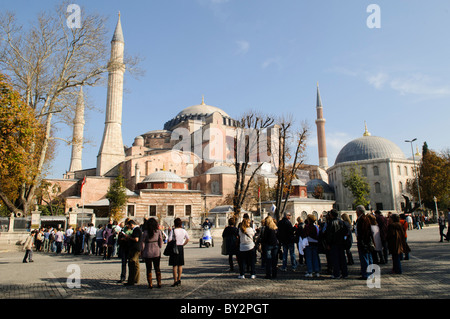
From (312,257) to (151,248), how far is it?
12.2 feet

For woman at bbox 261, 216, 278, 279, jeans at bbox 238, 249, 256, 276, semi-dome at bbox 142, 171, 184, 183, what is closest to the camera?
woman at bbox 261, 216, 278, 279

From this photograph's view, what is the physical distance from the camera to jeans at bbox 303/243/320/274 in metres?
7.48

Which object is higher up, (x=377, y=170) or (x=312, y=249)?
(x=377, y=170)

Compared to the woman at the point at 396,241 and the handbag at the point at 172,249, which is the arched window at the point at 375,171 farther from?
the handbag at the point at 172,249

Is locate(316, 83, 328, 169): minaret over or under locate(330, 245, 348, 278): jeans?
over

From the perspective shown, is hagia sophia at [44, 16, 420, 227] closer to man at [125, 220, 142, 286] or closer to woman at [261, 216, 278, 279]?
woman at [261, 216, 278, 279]

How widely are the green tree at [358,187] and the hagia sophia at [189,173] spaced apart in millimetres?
2724

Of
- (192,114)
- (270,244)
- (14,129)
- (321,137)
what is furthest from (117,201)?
(321,137)

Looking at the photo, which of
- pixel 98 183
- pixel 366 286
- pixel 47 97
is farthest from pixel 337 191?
pixel 366 286

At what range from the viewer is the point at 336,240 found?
7.04 metres

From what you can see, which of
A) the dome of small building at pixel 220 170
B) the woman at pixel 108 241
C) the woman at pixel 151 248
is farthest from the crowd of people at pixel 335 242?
the dome of small building at pixel 220 170

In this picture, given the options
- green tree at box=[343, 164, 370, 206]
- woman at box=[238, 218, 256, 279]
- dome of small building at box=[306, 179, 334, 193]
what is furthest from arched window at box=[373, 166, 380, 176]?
woman at box=[238, 218, 256, 279]

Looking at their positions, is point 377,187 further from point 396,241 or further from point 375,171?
point 396,241

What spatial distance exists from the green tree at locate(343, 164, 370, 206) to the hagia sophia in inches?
107
